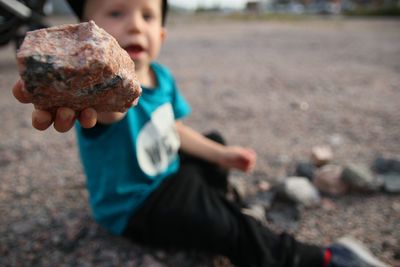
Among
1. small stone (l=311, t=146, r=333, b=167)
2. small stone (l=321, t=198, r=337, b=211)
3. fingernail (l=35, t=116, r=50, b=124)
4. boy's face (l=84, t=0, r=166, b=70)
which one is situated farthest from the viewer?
small stone (l=311, t=146, r=333, b=167)

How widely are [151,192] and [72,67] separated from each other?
867 millimetres

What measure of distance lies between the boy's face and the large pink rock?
50cm

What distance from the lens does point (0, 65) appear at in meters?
5.05

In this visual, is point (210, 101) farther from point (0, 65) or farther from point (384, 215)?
point (0, 65)

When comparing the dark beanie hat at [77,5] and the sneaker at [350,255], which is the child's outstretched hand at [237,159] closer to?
the sneaker at [350,255]

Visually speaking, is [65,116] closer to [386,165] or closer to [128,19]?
[128,19]

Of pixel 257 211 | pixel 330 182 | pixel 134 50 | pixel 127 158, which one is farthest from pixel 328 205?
pixel 134 50

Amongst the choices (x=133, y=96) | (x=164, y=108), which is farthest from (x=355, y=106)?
(x=133, y=96)

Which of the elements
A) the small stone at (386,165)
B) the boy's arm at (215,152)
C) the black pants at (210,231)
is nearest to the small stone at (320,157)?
the small stone at (386,165)

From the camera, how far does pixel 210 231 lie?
1346 mm

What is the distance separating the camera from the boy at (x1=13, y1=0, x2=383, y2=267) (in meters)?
1.27

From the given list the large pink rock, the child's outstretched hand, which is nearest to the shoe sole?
the child's outstretched hand

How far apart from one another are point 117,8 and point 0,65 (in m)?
4.70

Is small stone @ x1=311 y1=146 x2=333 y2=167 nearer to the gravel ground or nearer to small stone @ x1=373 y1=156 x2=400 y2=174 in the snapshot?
the gravel ground
